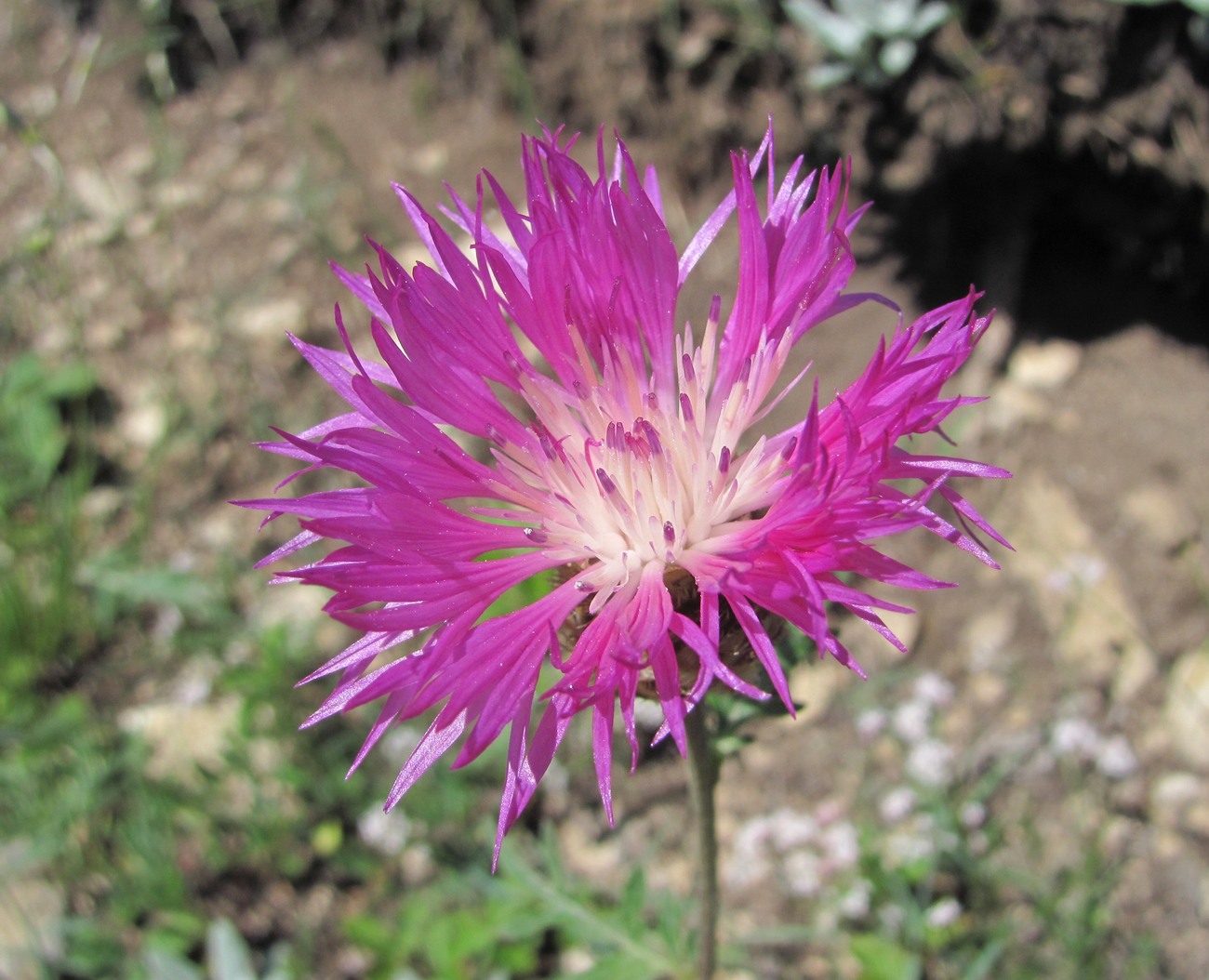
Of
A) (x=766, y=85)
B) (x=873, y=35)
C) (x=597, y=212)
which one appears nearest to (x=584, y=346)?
(x=597, y=212)

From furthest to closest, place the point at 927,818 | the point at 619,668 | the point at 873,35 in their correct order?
the point at 873,35, the point at 927,818, the point at 619,668

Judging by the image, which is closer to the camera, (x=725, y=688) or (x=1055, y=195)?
(x=725, y=688)

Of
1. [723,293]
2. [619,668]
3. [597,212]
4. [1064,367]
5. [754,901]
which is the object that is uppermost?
[597,212]

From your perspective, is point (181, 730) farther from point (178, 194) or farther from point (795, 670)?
point (178, 194)

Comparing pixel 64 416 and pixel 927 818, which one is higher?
pixel 64 416

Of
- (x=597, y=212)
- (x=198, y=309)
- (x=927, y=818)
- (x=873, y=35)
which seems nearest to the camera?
(x=597, y=212)

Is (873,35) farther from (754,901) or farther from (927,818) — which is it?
(754,901)
